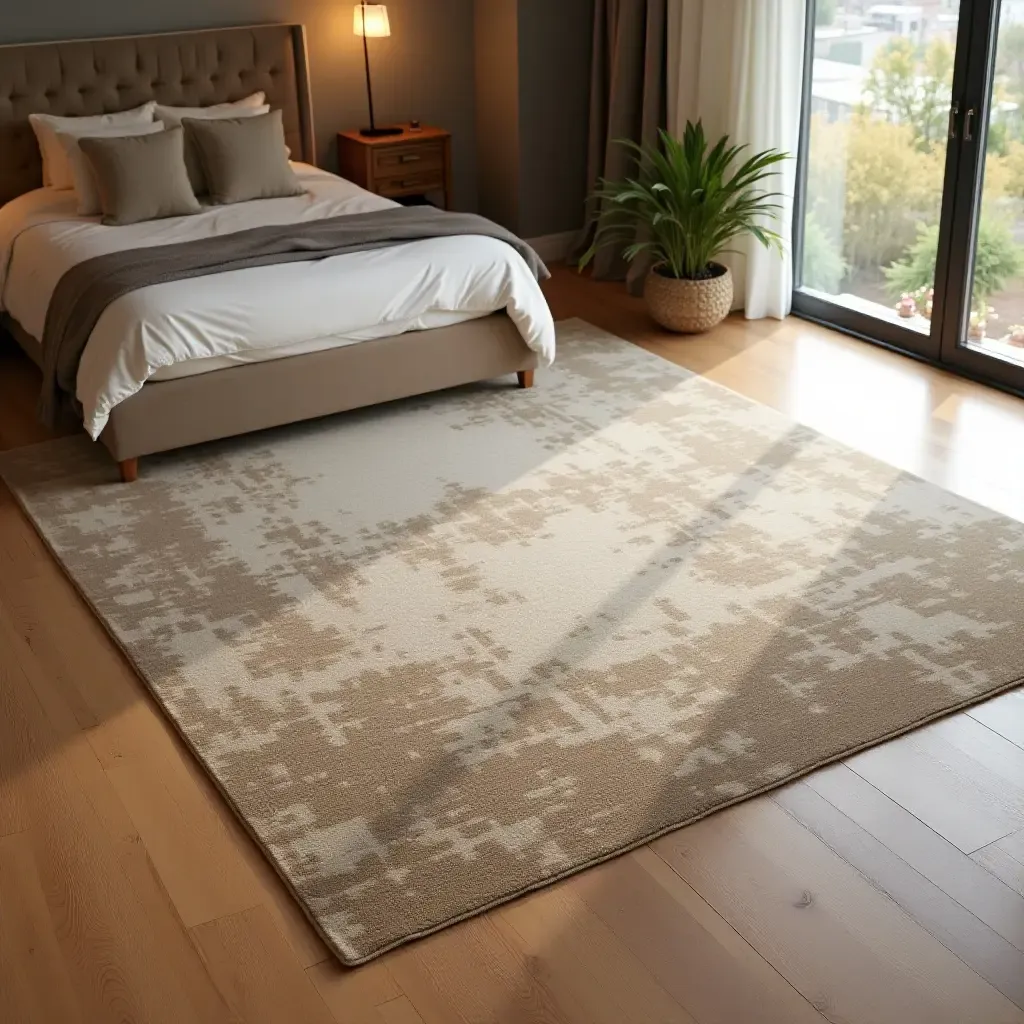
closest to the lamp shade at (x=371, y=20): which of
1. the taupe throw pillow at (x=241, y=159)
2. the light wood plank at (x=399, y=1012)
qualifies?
the taupe throw pillow at (x=241, y=159)

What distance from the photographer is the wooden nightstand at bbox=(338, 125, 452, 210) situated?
234 inches

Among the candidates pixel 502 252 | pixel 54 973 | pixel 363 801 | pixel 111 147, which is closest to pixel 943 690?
pixel 363 801

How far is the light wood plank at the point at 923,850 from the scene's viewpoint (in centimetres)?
243

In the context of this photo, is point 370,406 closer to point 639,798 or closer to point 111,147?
point 111,147

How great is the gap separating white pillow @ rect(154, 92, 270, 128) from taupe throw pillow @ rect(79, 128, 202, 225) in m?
0.29

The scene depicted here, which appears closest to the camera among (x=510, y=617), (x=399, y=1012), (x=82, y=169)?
(x=399, y=1012)

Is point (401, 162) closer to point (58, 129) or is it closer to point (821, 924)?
point (58, 129)

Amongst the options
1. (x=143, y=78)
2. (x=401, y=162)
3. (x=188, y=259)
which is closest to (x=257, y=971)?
(x=188, y=259)

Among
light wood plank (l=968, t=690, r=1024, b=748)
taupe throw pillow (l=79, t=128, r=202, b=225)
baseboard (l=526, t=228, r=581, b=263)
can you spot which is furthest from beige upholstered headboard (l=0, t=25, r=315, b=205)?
light wood plank (l=968, t=690, r=1024, b=748)

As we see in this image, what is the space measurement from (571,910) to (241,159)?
143 inches

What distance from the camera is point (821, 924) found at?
2.42 m

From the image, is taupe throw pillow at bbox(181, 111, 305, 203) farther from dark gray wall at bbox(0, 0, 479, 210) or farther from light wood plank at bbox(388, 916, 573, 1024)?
light wood plank at bbox(388, 916, 573, 1024)

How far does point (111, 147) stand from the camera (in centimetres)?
486

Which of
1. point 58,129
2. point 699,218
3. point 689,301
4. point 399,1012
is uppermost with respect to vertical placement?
point 58,129
